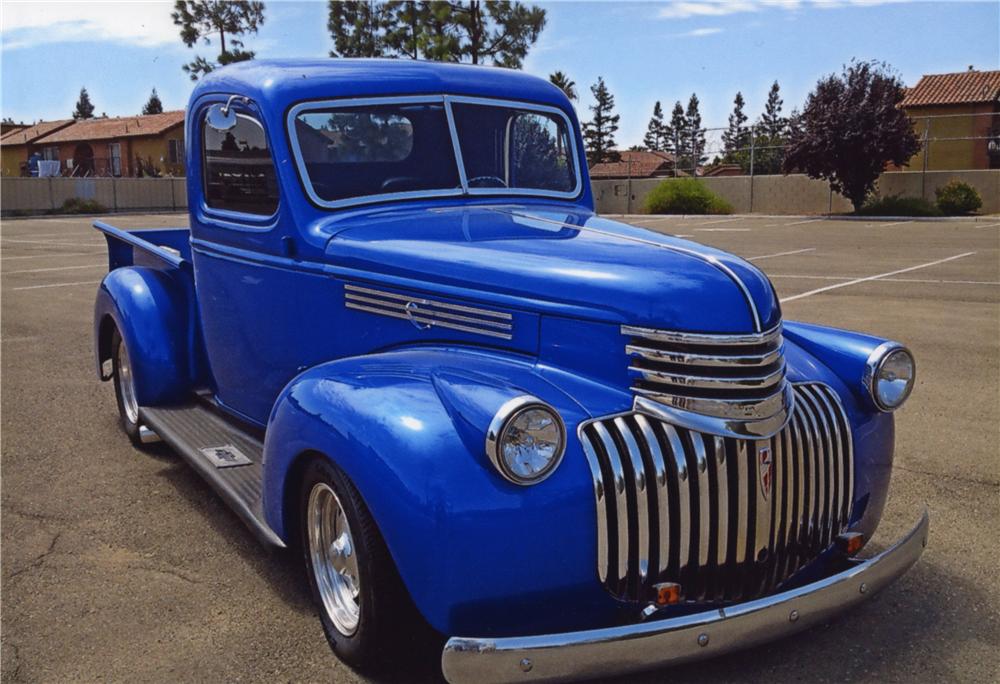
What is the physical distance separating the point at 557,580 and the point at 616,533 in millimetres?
202

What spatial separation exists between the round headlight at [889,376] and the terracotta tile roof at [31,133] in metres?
64.2

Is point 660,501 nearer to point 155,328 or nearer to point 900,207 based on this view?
point 155,328

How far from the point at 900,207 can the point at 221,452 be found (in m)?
25.7

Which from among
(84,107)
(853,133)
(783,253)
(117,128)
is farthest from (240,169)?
(84,107)

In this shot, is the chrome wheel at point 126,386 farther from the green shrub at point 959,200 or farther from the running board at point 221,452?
the green shrub at point 959,200

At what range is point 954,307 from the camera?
955 centimetres

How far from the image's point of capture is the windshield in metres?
3.76

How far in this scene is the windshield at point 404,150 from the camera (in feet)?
12.3

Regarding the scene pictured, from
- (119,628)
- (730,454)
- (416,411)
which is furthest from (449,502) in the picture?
(119,628)

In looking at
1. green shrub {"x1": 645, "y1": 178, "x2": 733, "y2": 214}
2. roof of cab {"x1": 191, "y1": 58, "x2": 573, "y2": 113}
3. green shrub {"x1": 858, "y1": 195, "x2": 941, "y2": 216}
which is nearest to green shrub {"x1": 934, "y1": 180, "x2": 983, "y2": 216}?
green shrub {"x1": 858, "y1": 195, "x2": 941, "y2": 216}

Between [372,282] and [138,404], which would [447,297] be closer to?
[372,282]

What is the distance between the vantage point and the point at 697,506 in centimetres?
256

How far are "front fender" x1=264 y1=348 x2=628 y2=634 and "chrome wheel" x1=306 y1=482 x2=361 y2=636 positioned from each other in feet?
1.06

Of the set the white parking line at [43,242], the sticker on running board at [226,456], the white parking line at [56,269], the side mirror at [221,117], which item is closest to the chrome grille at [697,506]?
the sticker on running board at [226,456]
